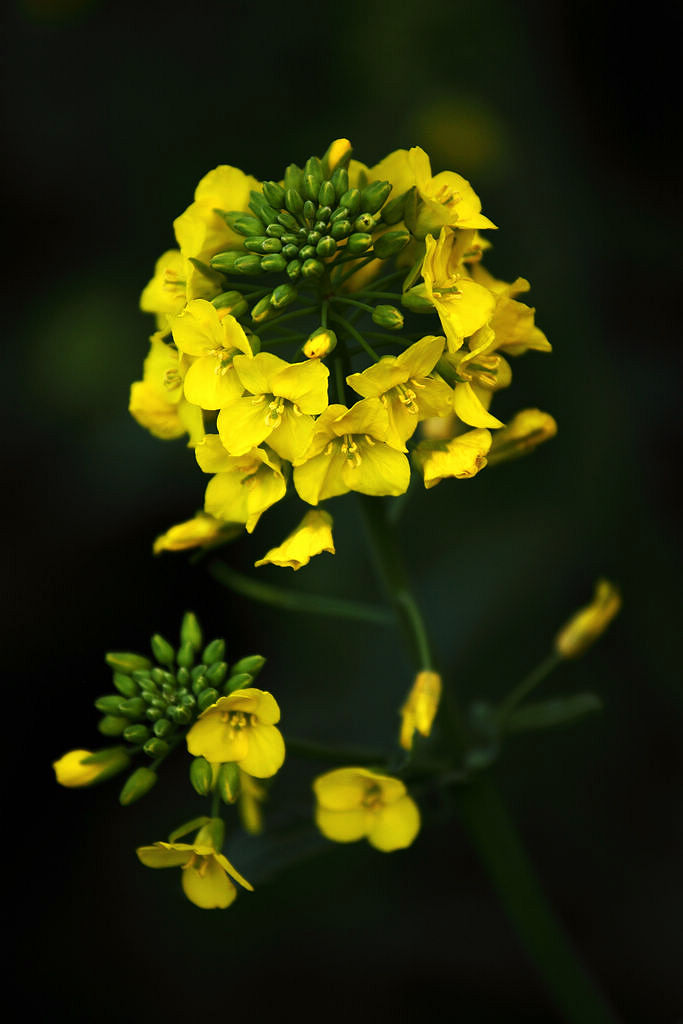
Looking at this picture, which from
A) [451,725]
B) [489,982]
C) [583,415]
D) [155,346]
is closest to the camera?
[155,346]

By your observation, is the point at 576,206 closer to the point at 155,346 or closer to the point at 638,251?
the point at 638,251

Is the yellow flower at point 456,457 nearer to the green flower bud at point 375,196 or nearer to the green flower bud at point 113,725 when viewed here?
the green flower bud at point 375,196

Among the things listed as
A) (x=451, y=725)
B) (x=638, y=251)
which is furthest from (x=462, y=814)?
(x=638, y=251)

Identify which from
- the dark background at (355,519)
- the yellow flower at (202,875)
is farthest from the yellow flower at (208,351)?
the dark background at (355,519)

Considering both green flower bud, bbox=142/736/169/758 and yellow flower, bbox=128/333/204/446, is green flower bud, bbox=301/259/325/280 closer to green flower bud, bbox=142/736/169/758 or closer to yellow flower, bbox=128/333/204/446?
yellow flower, bbox=128/333/204/446

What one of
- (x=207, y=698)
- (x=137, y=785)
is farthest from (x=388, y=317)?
(x=137, y=785)

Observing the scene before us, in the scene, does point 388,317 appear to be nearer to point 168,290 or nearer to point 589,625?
point 168,290
